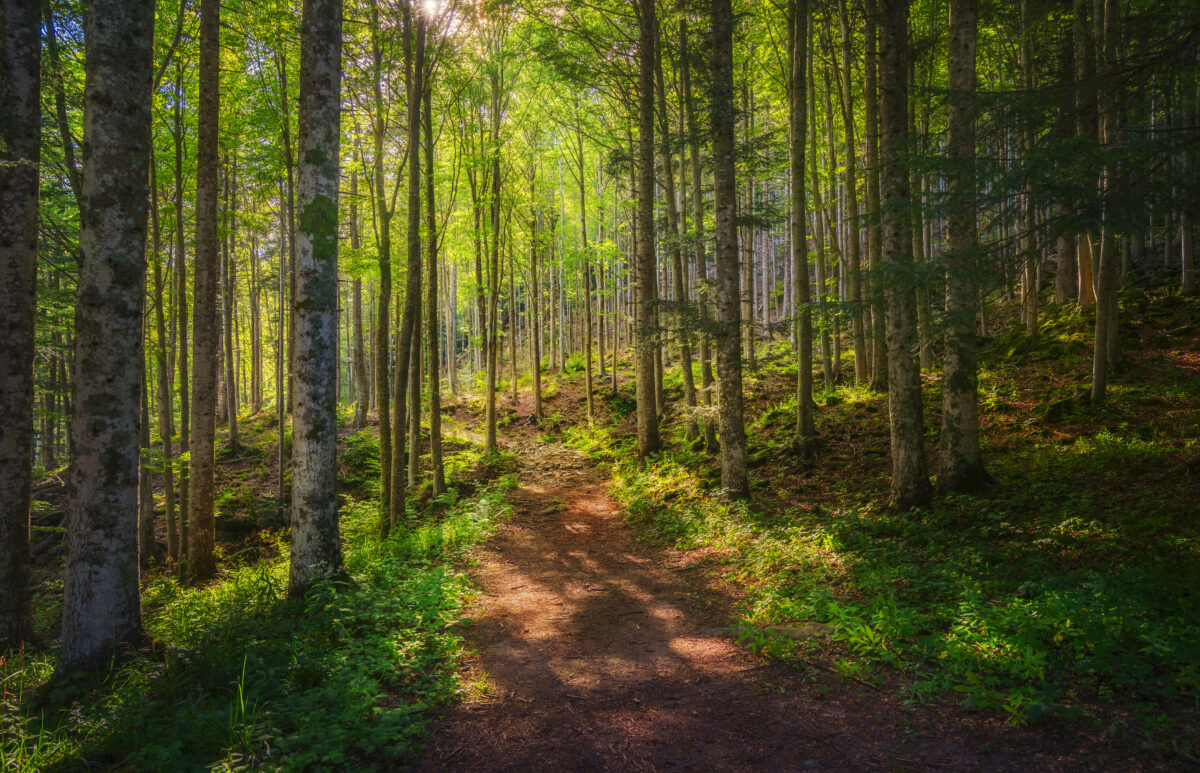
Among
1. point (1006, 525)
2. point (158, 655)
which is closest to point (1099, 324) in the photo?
point (1006, 525)

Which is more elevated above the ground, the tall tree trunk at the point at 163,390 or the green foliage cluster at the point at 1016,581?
the tall tree trunk at the point at 163,390

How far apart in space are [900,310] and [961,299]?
4.99 feet

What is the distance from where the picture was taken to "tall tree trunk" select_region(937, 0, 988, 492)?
5941 millimetres

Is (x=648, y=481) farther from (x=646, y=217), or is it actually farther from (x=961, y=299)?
(x=961, y=299)

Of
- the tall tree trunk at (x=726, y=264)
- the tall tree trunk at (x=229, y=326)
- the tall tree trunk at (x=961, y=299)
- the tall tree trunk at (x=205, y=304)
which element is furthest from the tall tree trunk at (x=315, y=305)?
the tall tree trunk at (x=229, y=326)

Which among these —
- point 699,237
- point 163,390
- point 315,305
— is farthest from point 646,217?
point 163,390

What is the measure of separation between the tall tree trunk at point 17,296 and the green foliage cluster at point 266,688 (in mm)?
999

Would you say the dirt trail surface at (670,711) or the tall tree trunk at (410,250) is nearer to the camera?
the dirt trail surface at (670,711)

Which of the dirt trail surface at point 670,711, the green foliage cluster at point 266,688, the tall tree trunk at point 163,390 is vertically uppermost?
the tall tree trunk at point 163,390

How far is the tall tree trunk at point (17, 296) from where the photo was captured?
5500 mm

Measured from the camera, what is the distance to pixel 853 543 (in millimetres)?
7023

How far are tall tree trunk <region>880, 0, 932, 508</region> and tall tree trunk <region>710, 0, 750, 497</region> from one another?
2.49 meters

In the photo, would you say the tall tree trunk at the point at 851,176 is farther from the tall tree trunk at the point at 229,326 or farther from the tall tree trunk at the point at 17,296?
the tall tree trunk at the point at 229,326

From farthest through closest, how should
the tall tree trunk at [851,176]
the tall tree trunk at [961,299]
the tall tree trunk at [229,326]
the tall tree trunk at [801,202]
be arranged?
1. the tall tree trunk at [229,326]
2. the tall tree trunk at [851,176]
3. the tall tree trunk at [801,202]
4. the tall tree trunk at [961,299]
